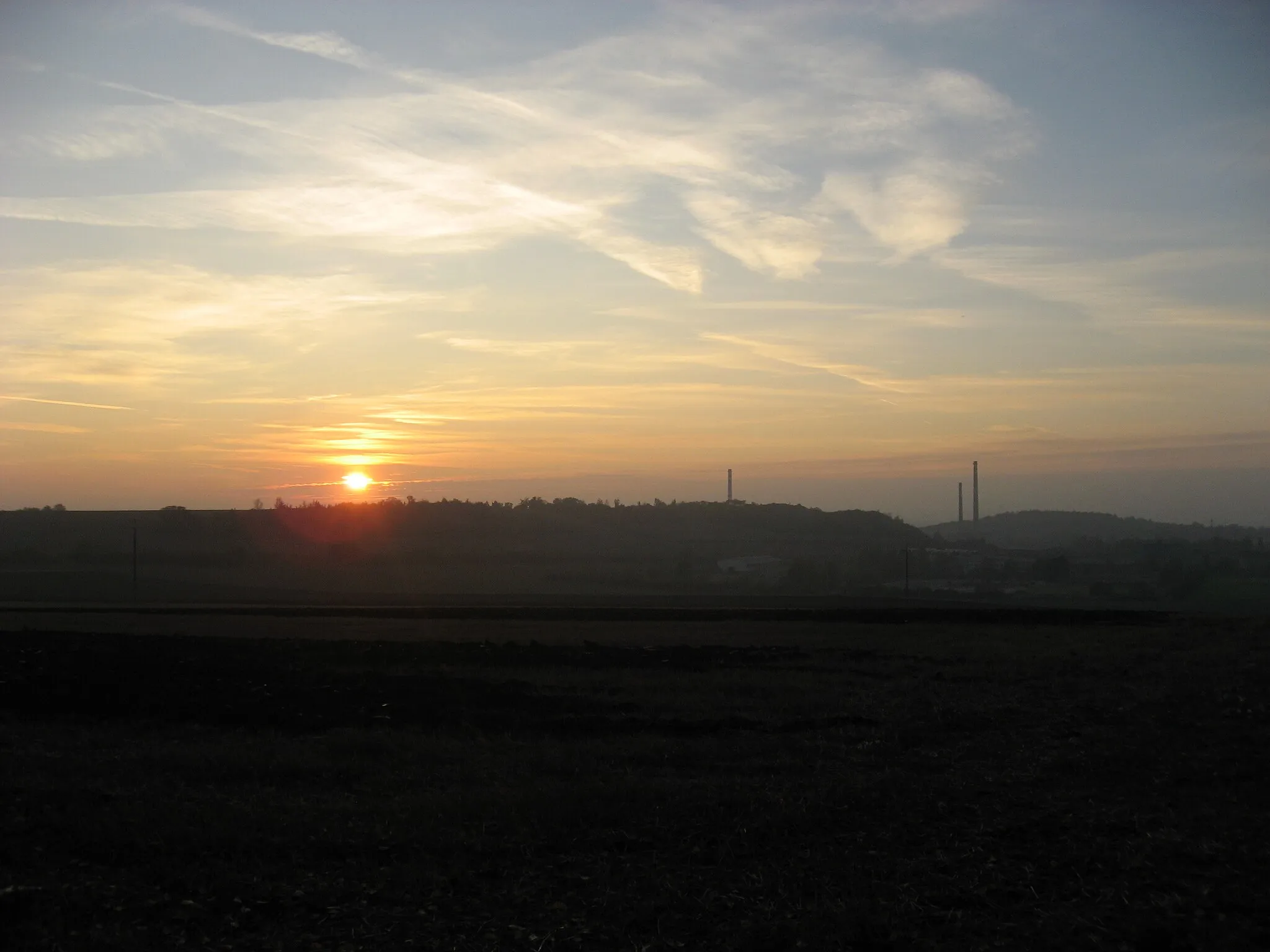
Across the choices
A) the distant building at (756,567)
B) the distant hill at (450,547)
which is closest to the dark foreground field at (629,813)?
the distant hill at (450,547)

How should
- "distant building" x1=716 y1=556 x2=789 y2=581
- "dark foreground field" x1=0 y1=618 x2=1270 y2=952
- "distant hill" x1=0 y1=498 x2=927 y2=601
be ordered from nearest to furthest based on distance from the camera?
1. "dark foreground field" x1=0 y1=618 x2=1270 y2=952
2. "distant hill" x1=0 y1=498 x2=927 y2=601
3. "distant building" x1=716 y1=556 x2=789 y2=581

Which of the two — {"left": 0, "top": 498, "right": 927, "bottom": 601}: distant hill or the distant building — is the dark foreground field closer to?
{"left": 0, "top": 498, "right": 927, "bottom": 601}: distant hill

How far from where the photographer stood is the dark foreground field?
9086 millimetres

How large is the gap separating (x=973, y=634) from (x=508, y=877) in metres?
32.4

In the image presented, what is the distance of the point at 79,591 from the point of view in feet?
240

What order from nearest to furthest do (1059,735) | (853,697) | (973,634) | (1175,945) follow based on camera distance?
(1175,945) → (1059,735) → (853,697) → (973,634)

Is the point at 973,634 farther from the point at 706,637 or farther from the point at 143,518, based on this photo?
the point at 143,518

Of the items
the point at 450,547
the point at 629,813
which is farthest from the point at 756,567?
the point at 629,813

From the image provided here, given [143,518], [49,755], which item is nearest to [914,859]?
[49,755]

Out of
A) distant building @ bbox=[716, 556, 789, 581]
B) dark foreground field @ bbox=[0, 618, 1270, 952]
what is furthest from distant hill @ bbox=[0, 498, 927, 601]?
dark foreground field @ bbox=[0, 618, 1270, 952]

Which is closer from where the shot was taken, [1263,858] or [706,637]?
[1263,858]

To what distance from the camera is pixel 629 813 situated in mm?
12805

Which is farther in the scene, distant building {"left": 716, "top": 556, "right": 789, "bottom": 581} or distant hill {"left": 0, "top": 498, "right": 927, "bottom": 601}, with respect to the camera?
distant building {"left": 716, "top": 556, "right": 789, "bottom": 581}

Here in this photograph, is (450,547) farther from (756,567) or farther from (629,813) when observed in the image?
(629,813)
